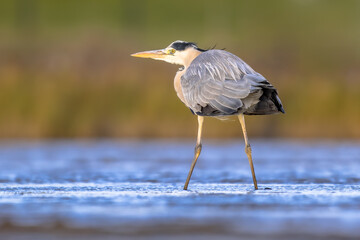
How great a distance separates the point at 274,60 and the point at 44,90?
659 cm

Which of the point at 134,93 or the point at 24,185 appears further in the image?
the point at 134,93

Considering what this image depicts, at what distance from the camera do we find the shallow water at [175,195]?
5.10 metres

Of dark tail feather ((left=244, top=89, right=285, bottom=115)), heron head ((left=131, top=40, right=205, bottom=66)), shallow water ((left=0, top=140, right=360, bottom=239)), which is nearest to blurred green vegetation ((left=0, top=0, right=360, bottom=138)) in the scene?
shallow water ((left=0, top=140, right=360, bottom=239))

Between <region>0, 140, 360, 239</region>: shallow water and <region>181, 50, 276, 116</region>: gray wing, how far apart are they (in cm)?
79

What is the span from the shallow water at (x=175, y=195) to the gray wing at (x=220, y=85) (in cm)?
79

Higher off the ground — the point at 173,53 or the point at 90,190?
the point at 173,53

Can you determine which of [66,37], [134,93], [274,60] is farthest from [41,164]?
[66,37]

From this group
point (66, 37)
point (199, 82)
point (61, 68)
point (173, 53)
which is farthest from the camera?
point (66, 37)

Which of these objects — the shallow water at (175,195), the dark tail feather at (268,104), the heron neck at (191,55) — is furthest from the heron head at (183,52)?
the shallow water at (175,195)

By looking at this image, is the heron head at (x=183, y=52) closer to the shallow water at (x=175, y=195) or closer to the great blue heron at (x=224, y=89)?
the great blue heron at (x=224, y=89)

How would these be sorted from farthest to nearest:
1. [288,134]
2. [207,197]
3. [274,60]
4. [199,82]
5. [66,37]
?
[66,37]
[274,60]
[288,134]
[199,82]
[207,197]

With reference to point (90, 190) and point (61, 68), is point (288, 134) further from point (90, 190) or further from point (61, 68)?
point (90, 190)

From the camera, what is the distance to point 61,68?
19359 mm

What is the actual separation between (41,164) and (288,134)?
22.2ft
